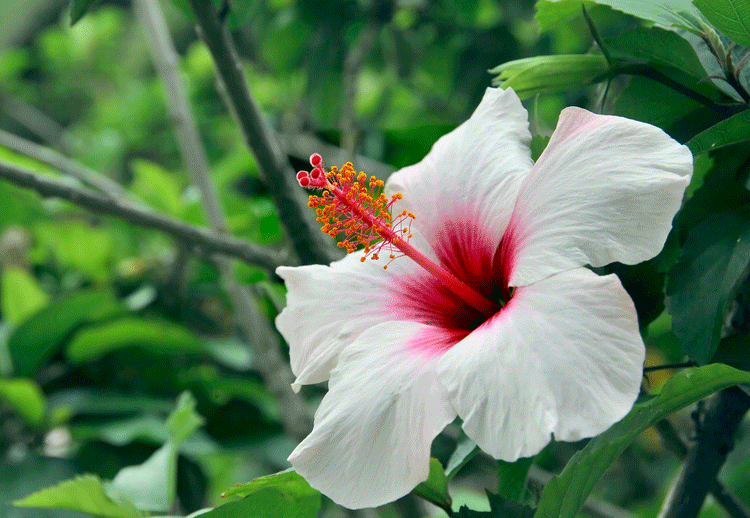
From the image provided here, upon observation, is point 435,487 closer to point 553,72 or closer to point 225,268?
point 553,72

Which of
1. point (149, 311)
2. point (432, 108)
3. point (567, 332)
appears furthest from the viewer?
point (432, 108)

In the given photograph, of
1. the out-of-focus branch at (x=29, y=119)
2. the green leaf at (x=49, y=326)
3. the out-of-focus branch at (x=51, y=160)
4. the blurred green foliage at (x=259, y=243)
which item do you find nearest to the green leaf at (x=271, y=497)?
the blurred green foliage at (x=259, y=243)

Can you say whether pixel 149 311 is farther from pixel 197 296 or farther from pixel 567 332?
pixel 567 332

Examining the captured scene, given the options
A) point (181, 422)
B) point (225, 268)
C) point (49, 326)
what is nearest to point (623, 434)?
point (181, 422)

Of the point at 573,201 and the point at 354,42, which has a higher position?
the point at 573,201

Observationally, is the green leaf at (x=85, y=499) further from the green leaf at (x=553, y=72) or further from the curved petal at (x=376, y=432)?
the green leaf at (x=553, y=72)

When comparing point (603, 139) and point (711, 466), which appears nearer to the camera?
point (603, 139)

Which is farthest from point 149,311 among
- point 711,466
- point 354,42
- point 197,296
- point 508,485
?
point 711,466
